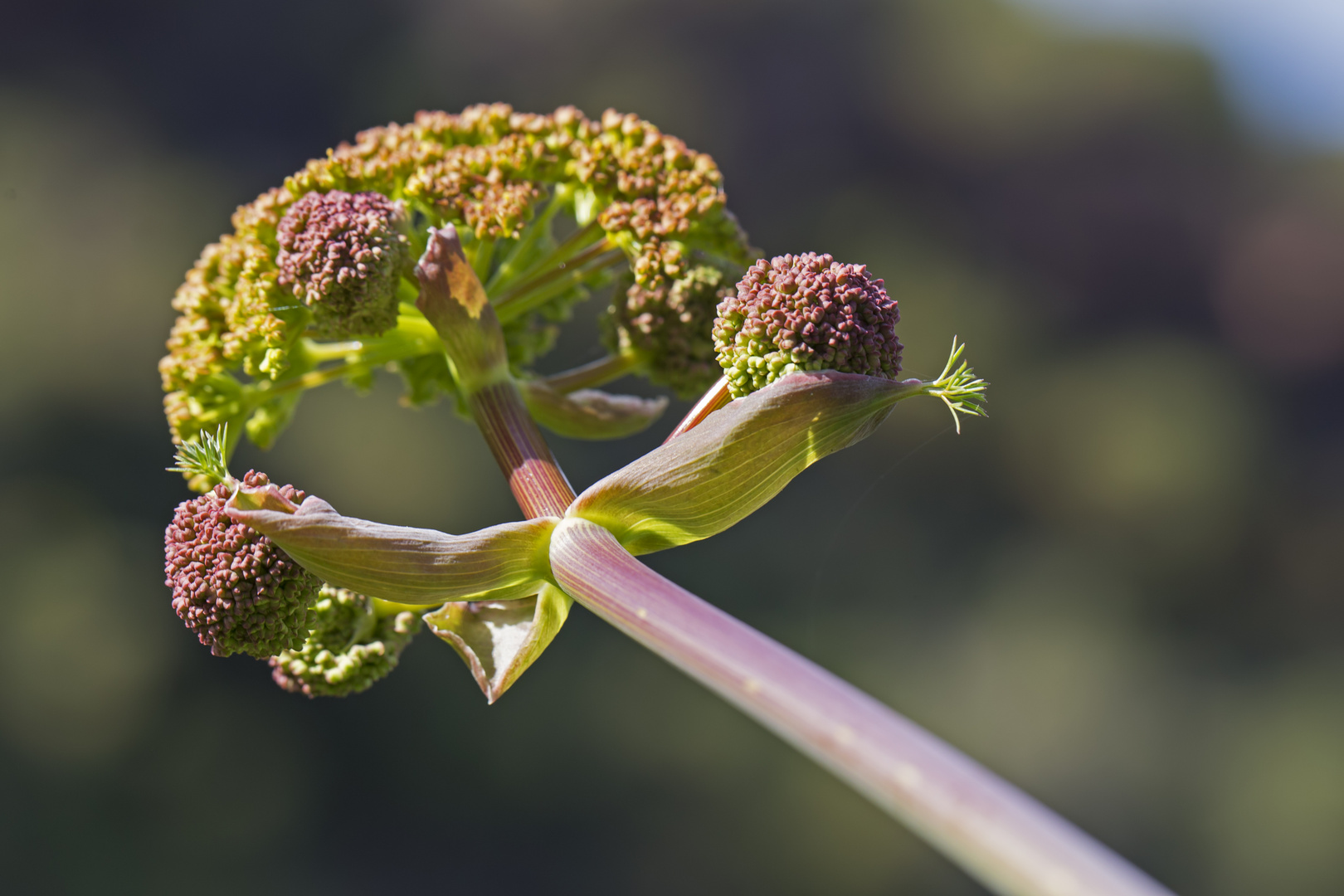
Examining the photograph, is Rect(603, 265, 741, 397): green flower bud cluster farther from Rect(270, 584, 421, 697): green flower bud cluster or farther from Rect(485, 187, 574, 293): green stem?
Rect(270, 584, 421, 697): green flower bud cluster

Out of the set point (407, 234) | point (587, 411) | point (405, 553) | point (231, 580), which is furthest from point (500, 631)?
point (407, 234)

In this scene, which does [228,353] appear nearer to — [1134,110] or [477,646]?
[477,646]

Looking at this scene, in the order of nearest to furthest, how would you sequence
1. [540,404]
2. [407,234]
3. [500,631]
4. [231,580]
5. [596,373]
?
1. [231,580]
2. [500,631]
3. [407,234]
4. [540,404]
5. [596,373]

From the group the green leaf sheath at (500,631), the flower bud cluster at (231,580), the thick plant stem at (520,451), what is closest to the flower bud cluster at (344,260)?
the thick plant stem at (520,451)

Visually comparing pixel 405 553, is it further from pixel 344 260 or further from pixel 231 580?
pixel 344 260

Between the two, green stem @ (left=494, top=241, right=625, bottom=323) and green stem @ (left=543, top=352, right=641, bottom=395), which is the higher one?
Answer: green stem @ (left=494, top=241, right=625, bottom=323)

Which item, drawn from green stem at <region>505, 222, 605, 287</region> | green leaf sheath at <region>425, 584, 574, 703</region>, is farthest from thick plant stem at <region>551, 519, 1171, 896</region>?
green stem at <region>505, 222, 605, 287</region>
